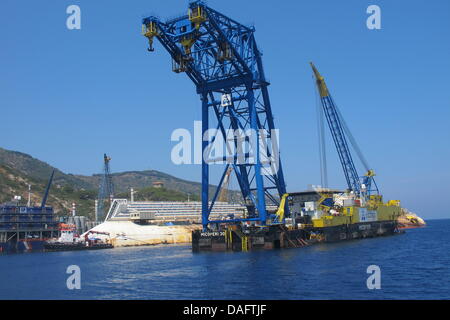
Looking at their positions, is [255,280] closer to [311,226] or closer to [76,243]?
[311,226]

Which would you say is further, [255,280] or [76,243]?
[76,243]

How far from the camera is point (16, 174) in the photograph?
153 metres

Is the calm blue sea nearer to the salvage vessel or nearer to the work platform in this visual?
the work platform

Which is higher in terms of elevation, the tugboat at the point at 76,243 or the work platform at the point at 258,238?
the work platform at the point at 258,238

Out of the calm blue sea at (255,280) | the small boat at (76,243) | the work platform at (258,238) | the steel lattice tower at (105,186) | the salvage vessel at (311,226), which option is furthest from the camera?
the steel lattice tower at (105,186)

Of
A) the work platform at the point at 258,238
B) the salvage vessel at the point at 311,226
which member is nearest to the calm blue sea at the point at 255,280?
the work platform at the point at 258,238

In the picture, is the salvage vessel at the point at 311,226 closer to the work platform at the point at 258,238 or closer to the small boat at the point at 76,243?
the work platform at the point at 258,238

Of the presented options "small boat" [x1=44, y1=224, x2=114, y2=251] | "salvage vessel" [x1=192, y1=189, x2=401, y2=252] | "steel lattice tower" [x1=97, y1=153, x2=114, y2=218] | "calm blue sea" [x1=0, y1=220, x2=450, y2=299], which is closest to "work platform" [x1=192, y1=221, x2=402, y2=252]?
"salvage vessel" [x1=192, y1=189, x2=401, y2=252]

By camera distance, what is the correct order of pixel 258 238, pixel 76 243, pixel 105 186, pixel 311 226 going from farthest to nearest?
pixel 105 186 < pixel 76 243 < pixel 311 226 < pixel 258 238

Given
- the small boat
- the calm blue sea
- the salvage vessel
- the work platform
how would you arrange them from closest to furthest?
the calm blue sea → the work platform → the salvage vessel → the small boat

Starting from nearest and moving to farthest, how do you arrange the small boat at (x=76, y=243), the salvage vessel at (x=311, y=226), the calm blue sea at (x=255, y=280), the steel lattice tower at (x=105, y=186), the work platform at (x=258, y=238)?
the calm blue sea at (x=255, y=280) < the work platform at (x=258, y=238) < the salvage vessel at (x=311, y=226) < the small boat at (x=76, y=243) < the steel lattice tower at (x=105, y=186)

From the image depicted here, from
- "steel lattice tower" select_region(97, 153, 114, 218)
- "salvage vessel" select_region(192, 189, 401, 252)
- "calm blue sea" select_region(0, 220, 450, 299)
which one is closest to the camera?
"calm blue sea" select_region(0, 220, 450, 299)

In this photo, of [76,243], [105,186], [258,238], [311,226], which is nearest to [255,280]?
[258,238]
